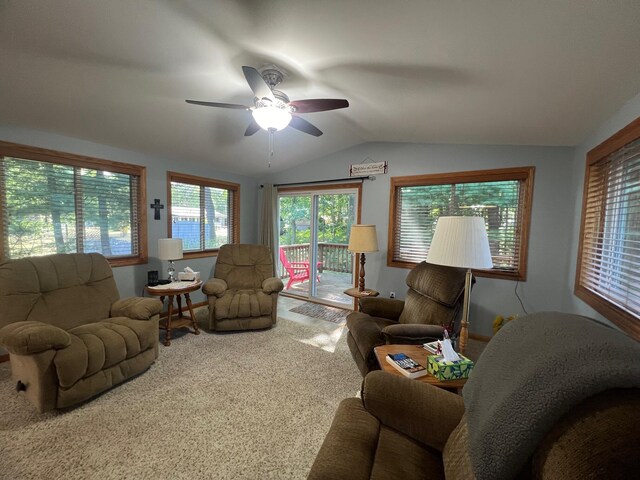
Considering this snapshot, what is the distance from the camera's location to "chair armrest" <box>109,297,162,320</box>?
237cm

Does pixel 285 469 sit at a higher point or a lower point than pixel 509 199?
lower

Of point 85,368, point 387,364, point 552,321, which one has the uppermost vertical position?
point 552,321

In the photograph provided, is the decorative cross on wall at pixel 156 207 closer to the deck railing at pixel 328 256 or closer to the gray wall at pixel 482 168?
the gray wall at pixel 482 168

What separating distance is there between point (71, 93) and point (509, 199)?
4.17m

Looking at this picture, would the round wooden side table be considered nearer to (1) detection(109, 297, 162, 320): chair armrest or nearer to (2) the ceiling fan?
(1) detection(109, 297, 162, 320): chair armrest

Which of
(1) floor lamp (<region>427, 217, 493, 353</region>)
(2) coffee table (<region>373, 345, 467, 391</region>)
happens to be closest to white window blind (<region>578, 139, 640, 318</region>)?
(1) floor lamp (<region>427, 217, 493, 353</region>)

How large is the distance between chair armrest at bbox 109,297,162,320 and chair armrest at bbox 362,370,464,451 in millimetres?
2020

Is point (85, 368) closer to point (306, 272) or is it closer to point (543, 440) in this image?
point (543, 440)

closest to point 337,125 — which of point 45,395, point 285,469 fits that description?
point 285,469

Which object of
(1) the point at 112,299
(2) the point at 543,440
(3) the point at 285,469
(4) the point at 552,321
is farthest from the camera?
(1) the point at 112,299

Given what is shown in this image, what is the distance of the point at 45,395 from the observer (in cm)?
177

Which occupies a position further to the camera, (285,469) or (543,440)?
(285,469)

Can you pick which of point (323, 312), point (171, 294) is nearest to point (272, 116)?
point (171, 294)

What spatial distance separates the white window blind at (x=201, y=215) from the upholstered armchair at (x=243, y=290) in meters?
0.71
